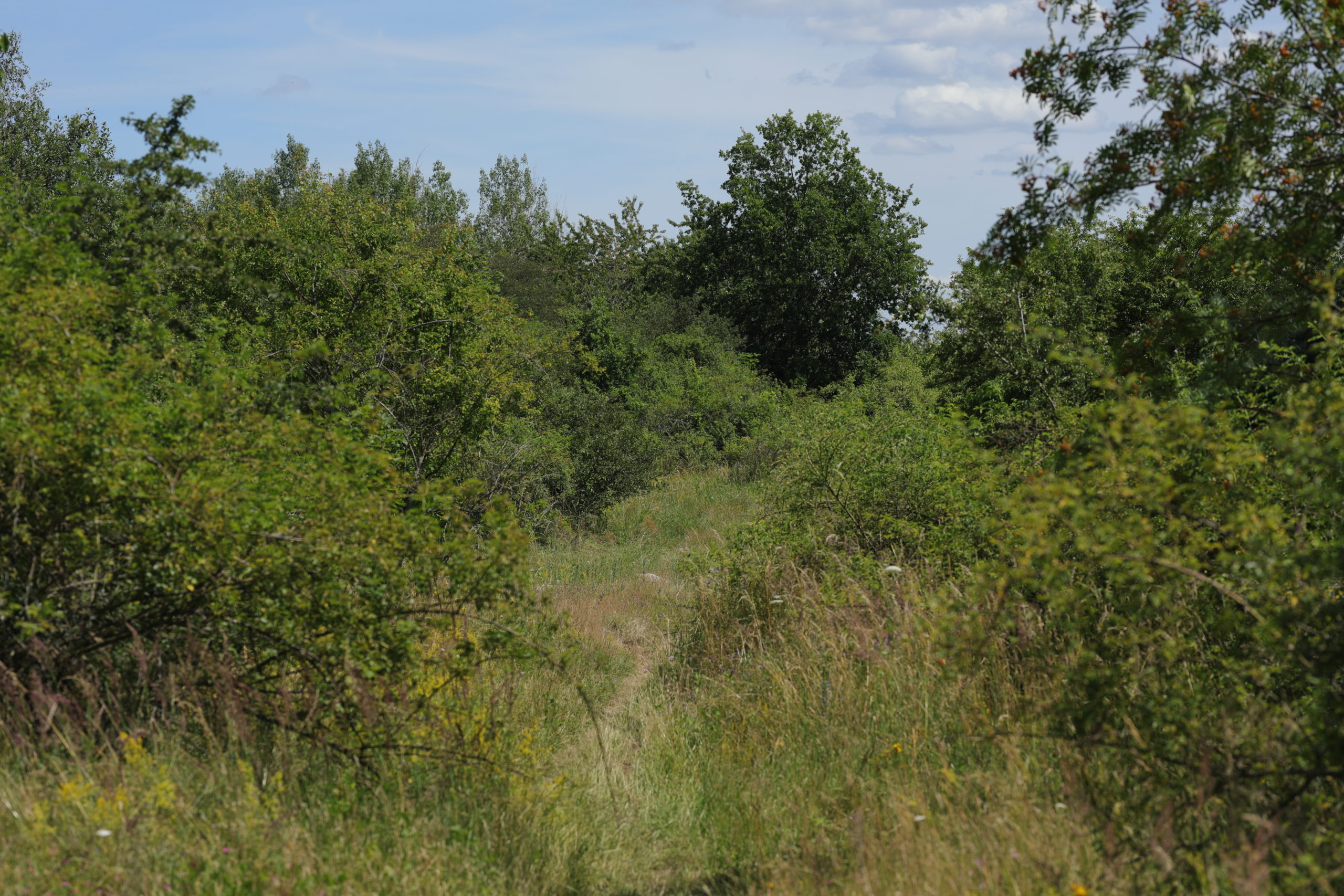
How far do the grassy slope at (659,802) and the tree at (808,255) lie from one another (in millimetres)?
28358

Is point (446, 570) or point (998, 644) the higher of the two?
point (446, 570)

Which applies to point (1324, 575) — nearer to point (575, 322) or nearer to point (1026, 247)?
point (1026, 247)

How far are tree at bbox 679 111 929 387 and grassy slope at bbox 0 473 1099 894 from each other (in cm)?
2836

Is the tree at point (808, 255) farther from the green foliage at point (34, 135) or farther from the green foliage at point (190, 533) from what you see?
the green foliage at point (190, 533)

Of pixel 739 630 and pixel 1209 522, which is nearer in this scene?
pixel 1209 522

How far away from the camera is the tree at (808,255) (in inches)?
1353

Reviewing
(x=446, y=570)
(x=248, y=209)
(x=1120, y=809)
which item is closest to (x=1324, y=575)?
(x=1120, y=809)

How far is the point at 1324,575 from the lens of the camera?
3131 mm

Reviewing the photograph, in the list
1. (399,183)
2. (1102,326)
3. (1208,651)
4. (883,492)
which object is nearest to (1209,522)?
(1208,651)

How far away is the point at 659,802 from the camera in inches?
207

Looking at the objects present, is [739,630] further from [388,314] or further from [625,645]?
[388,314]

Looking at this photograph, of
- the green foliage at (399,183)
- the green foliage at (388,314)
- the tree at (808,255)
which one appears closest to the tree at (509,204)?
the green foliage at (399,183)

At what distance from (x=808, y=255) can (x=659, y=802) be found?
3062 centimetres

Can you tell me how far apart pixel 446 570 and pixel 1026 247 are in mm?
2877
